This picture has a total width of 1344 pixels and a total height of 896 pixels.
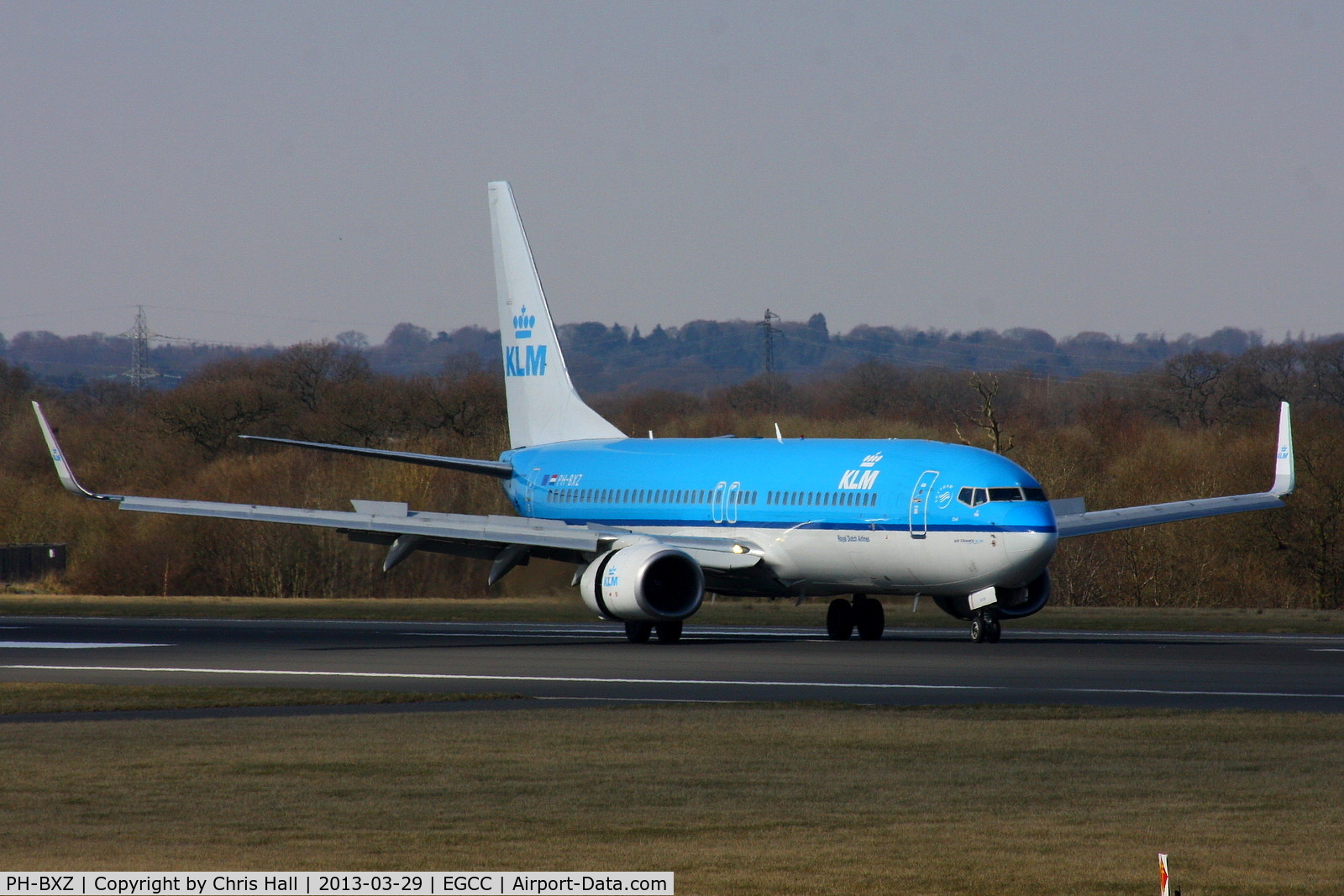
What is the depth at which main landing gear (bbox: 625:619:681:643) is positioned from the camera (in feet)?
117

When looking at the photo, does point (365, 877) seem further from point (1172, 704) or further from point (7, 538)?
point (7, 538)

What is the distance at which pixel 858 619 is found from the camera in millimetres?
37656

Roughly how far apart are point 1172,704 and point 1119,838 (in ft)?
32.3

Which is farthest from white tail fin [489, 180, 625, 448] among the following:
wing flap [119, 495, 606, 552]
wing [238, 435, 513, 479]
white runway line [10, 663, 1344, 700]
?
white runway line [10, 663, 1344, 700]

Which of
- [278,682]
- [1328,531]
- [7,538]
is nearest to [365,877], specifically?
[278,682]

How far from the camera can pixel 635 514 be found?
39.4m

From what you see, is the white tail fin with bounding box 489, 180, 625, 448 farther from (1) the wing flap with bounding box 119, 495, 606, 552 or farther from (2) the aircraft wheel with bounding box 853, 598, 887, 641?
(2) the aircraft wheel with bounding box 853, 598, 887, 641

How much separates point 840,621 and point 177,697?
1698cm

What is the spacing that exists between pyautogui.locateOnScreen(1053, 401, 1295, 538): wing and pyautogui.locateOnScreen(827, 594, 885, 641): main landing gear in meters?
4.00

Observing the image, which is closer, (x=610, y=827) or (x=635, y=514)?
(x=610, y=827)

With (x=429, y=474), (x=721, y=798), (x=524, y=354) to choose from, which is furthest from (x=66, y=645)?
(x=429, y=474)

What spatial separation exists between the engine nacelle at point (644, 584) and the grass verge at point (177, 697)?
35.1ft

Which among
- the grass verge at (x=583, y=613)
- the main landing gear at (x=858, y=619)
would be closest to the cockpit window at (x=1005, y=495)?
the main landing gear at (x=858, y=619)

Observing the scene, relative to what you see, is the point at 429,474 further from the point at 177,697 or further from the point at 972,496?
the point at 177,697
